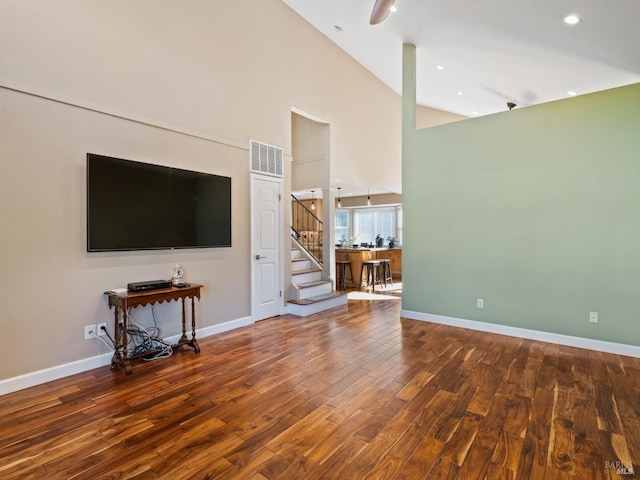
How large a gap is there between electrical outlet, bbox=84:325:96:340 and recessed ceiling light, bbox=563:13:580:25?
611 cm

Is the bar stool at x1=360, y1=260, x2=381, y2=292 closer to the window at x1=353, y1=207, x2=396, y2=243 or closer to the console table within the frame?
the window at x1=353, y1=207, x2=396, y2=243

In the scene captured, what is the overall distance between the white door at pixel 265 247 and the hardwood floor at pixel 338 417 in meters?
1.30

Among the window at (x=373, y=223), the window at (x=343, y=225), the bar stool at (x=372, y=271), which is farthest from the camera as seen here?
the window at (x=343, y=225)

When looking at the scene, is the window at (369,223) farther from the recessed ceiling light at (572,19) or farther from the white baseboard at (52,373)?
the white baseboard at (52,373)

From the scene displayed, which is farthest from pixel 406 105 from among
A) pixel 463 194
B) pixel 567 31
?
pixel 567 31

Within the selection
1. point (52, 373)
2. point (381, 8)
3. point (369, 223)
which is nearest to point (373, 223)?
point (369, 223)

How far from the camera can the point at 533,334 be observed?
4176mm

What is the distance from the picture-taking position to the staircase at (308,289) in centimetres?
552

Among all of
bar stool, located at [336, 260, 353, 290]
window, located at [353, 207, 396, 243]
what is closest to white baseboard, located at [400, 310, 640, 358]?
bar stool, located at [336, 260, 353, 290]

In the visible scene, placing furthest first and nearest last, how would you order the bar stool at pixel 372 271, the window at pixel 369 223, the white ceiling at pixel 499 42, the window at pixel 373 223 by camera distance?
the window at pixel 373 223
the window at pixel 369 223
the bar stool at pixel 372 271
the white ceiling at pixel 499 42

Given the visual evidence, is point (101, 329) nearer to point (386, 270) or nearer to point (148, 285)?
point (148, 285)

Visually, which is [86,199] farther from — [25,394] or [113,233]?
[25,394]

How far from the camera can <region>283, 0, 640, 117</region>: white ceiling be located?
371 cm

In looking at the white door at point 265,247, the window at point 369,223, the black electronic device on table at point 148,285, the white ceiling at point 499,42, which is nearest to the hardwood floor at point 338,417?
the black electronic device on table at point 148,285
